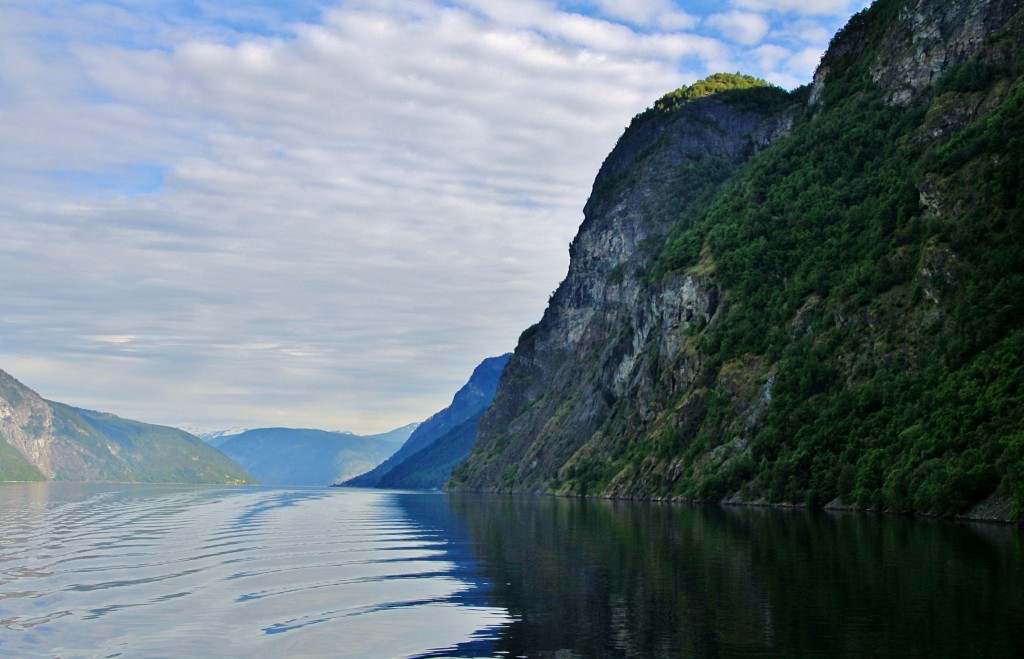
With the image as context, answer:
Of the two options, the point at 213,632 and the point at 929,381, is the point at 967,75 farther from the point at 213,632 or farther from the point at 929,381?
the point at 213,632

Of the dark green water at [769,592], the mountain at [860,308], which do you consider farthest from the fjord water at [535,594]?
the mountain at [860,308]

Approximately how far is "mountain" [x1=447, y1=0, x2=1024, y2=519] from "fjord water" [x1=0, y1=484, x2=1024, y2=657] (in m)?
18.8

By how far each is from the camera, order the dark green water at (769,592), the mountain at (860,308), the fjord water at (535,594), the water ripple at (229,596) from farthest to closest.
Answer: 1. the mountain at (860,308)
2. the water ripple at (229,596)
3. the fjord water at (535,594)
4. the dark green water at (769,592)

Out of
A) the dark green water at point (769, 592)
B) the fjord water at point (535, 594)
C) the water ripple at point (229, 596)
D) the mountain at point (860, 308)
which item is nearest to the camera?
the dark green water at point (769, 592)

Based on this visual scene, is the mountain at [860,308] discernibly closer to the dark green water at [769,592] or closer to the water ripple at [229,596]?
the dark green water at [769,592]

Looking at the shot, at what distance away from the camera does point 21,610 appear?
31484 mm

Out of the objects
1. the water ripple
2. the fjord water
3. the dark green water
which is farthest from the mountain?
the water ripple

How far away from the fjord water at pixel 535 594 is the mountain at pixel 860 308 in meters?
18.8

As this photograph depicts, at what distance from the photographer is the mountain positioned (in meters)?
77.1

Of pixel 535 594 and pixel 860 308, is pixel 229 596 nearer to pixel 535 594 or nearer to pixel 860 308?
pixel 535 594

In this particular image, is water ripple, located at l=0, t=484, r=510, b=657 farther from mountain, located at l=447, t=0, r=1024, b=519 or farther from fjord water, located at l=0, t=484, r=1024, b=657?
mountain, located at l=447, t=0, r=1024, b=519

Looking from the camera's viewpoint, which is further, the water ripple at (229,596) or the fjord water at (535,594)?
the water ripple at (229,596)

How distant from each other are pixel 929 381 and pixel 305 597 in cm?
6748

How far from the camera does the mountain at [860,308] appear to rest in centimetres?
A: 7706
